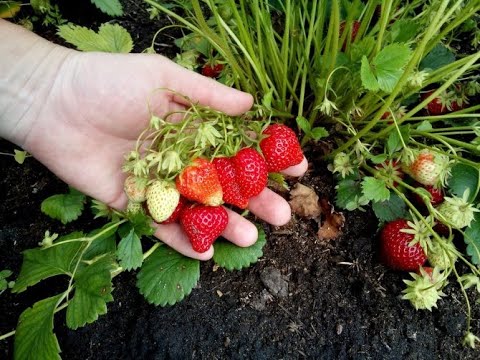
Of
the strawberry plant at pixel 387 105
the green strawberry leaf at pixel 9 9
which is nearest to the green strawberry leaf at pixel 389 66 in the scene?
the strawberry plant at pixel 387 105

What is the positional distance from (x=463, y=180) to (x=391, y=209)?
0.18 meters

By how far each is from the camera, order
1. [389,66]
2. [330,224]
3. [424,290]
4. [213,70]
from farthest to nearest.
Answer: [213,70] → [330,224] → [424,290] → [389,66]

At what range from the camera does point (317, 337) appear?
1.17 m

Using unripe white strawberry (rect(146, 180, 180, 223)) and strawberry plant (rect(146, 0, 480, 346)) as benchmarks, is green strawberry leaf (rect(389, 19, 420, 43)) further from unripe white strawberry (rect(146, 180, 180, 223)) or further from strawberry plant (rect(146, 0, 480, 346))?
unripe white strawberry (rect(146, 180, 180, 223))

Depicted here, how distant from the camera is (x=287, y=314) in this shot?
1196mm

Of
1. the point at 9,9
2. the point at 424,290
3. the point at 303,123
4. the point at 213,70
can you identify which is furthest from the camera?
the point at 9,9

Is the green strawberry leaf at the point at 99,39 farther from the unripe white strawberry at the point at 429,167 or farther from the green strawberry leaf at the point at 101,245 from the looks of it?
the unripe white strawberry at the point at 429,167

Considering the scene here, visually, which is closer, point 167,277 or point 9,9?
point 167,277

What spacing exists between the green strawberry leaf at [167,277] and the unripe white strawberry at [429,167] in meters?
0.56

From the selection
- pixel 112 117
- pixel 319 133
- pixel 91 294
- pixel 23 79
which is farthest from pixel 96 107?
pixel 319 133

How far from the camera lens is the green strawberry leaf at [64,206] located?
1.30m

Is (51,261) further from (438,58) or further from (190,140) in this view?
(438,58)

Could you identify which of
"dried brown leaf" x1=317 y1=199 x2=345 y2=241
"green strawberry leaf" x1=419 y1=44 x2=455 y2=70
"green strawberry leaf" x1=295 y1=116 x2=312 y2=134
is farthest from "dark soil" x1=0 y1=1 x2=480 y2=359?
"green strawberry leaf" x1=419 y1=44 x2=455 y2=70

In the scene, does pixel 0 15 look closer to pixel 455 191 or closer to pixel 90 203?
pixel 90 203
